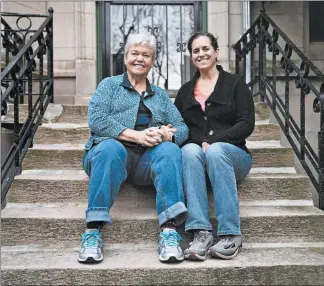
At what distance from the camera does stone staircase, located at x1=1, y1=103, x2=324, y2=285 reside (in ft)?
8.11

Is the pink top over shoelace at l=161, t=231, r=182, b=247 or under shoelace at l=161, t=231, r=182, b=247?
over

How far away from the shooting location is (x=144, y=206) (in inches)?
127

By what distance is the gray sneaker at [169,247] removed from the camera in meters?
2.52

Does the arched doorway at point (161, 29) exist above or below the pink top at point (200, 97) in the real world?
above

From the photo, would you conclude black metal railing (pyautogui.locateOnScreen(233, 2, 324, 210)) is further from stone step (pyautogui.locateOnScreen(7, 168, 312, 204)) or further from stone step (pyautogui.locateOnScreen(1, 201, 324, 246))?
stone step (pyautogui.locateOnScreen(1, 201, 324, 246))

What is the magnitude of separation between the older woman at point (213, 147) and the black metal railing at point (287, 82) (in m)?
0.59

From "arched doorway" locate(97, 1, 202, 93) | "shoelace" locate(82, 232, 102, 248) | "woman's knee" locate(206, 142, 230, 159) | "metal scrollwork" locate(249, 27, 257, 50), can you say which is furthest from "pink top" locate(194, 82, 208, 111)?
"arched doorway" locate(97, 1, 202, 93)

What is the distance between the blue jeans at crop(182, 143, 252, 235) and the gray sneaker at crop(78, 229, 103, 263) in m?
0.55

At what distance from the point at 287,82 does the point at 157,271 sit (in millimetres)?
2186

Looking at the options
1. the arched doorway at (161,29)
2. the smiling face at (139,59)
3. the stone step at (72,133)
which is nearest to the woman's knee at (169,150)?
the smiling face at (139,59)

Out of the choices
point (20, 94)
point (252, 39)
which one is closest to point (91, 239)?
point (20, 94)

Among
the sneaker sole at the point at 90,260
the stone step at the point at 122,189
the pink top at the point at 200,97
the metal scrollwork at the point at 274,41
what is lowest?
the sneaker sole at the point at 90,260

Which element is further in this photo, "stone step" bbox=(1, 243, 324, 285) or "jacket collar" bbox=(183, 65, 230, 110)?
"jacket collar" bbox=(183, 65, 230, 110)

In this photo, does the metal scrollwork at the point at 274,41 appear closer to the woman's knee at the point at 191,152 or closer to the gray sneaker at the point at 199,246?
the woman's knee at the point at 191,152
